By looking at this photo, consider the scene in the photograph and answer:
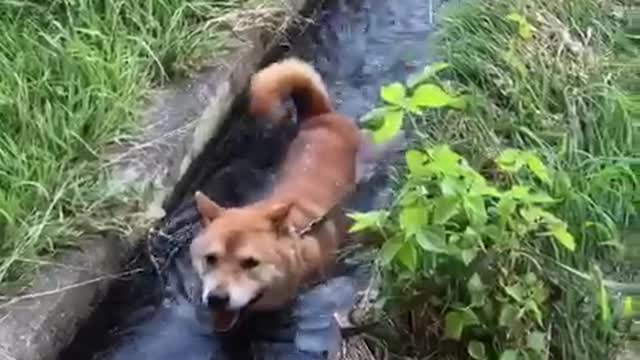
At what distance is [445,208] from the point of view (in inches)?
153

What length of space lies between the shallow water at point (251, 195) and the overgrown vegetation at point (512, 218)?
23.1 inches

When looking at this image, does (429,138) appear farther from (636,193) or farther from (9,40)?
(9,40)

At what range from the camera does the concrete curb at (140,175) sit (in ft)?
14.4

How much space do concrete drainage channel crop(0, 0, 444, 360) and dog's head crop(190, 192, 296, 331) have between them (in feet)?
0.46

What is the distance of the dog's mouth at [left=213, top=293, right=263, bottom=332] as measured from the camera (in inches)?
190

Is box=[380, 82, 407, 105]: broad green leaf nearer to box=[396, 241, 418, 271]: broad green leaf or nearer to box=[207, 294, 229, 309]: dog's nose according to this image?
box=[396, 241, 418, 271]: broad green leaf

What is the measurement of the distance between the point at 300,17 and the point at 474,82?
1246 millimetres

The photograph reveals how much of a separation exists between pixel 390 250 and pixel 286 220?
36.6 inches

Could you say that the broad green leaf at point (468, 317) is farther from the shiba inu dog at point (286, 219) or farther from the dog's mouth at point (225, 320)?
the dog's mouth at point (225, 320)

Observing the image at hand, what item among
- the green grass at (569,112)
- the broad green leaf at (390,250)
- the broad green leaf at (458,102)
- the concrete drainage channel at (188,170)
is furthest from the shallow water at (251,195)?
the broad green leaf at (390,250)

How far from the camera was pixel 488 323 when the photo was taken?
157 inches

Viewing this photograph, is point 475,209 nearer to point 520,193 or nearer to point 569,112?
point 520,193

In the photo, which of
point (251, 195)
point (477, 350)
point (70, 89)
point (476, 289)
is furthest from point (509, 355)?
point (70, 89)

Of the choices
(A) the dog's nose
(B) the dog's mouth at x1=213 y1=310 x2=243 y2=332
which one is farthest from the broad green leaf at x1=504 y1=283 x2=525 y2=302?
(B) the dog's mouth at x1=213 y1=310 x2=243 y2=332
